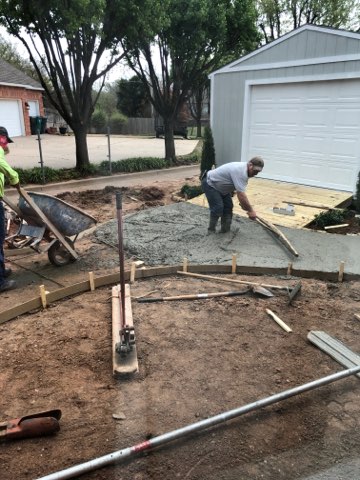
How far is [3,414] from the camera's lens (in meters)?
2.69

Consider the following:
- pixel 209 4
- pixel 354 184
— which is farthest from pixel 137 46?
pixel 354 184

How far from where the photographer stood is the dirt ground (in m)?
2.37

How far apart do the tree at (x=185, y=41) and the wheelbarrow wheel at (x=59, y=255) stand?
845cm

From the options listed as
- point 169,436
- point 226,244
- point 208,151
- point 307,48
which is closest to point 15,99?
point 208,151

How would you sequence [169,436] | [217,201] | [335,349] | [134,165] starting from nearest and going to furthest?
[169,436], [335,349], [217,201], [134,165]

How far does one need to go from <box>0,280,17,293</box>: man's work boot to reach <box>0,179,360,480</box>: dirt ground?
11 centimetres

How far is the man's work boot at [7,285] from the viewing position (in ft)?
15.0

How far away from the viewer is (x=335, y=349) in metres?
3.43

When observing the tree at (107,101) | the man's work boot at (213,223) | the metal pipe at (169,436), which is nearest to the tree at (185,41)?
the man's work boot at (213,223)

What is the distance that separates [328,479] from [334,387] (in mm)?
852

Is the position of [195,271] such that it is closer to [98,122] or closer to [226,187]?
[226,187]

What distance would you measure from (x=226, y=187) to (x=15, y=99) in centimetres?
2508

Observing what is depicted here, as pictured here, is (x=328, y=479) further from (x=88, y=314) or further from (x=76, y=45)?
(x=76, y=45)

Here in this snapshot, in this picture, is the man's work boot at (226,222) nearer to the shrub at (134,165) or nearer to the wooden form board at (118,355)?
the wooden form board at (118,355)
